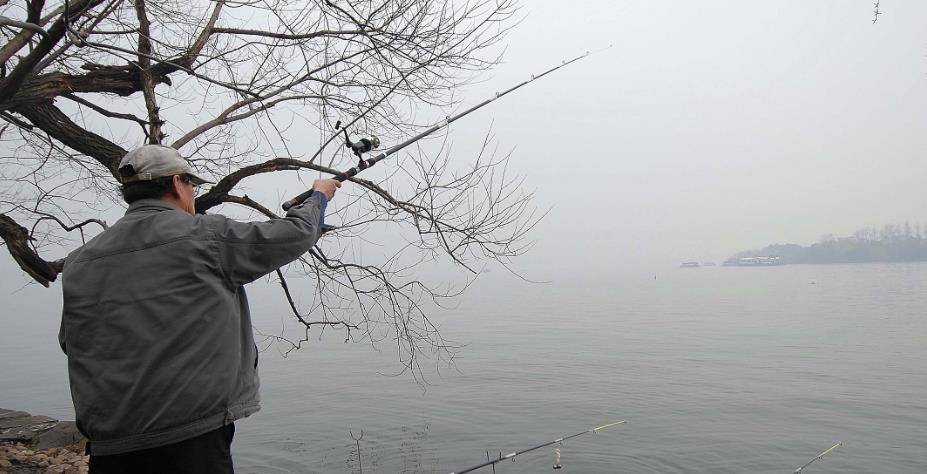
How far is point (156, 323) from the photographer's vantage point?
2.21 meters

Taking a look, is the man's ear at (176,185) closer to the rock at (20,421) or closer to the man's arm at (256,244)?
the man's arm at (256,244)

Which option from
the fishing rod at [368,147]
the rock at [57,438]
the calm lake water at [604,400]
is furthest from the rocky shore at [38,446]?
the fishing rod at [368,147]

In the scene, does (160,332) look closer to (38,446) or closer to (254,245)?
(254,245)

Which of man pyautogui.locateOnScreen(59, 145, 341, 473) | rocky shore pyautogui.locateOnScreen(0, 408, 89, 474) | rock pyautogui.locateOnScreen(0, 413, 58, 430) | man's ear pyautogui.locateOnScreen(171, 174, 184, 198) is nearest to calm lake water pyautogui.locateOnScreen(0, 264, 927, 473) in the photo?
rocky shore pyautogui.locateOnScreen(0, 408, 89, 474)

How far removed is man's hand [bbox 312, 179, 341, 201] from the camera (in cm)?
275

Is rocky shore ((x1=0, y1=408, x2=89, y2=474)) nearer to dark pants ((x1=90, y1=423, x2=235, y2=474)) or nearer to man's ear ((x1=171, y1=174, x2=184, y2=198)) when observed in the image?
dark pants ((x1=90, y1=423, x2=235, y2=474))

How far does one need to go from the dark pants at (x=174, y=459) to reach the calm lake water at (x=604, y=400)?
8846mm

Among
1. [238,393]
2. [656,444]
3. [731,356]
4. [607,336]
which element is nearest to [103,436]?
[238,393]

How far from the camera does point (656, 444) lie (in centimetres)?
1212

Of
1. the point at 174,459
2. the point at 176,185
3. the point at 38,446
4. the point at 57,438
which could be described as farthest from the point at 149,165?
the point at 57,438

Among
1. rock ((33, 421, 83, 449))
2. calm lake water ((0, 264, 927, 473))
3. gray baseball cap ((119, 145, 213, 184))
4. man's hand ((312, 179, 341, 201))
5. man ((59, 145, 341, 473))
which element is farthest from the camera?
calm lake water ((0, 264, 927, 473))

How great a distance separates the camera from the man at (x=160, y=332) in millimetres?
2205

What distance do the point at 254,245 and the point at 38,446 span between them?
9522mm

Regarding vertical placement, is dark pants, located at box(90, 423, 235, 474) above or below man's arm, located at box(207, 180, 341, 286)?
below
